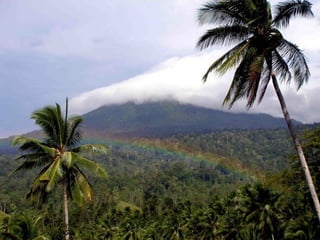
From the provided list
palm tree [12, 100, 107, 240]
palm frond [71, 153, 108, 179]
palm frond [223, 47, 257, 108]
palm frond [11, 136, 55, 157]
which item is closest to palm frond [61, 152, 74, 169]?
palm tree [12, 100, 107, 240]

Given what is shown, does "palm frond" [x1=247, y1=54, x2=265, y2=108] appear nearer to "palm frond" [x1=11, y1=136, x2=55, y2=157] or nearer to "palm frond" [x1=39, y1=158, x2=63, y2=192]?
"palm frond" [x1=39, y1=158, x2=63, y2=192]

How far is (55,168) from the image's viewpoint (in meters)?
24.9

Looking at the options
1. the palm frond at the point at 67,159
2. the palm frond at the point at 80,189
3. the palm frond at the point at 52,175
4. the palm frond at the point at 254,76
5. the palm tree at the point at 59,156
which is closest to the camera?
the palm frond at the point at 254,76

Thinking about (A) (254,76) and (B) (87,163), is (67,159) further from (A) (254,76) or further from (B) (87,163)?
(A) (254,76)

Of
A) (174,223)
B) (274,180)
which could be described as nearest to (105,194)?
(174,223)

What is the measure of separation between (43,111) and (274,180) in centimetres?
3573

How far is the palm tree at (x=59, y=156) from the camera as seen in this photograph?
25812 millimetres

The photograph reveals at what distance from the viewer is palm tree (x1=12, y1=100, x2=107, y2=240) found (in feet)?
84.7

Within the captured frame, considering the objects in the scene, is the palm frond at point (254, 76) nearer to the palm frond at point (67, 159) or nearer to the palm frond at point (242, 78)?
the palm frond at point (242, 78)

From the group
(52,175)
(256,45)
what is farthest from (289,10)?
(52,175)

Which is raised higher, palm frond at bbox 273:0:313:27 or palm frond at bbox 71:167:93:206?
palm frond at bbox 273:0:313:27

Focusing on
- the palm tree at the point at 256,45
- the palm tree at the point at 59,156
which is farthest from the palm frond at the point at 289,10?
the palm tree at the point at 59,156

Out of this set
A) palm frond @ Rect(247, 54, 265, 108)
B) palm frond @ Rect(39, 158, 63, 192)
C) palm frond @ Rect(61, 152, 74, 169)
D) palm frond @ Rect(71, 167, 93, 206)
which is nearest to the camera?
palm frond @ Rect(247, 54, 265, 108)

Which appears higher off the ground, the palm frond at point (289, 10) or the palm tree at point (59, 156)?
the palm frond at point (289, 10)
